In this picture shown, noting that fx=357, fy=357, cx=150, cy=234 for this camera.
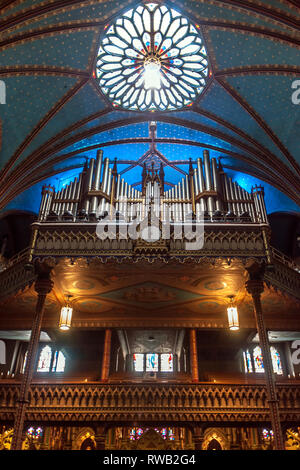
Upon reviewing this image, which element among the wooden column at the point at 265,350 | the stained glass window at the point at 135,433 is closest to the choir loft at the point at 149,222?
the wooden column at the point at 265,350

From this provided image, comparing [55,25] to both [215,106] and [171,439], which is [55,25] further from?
[171,439]

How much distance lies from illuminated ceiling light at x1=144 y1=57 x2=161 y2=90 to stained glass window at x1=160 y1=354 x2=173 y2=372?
13578 millimetres

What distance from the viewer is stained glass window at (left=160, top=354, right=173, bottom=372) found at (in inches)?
741

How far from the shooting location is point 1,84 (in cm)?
1276

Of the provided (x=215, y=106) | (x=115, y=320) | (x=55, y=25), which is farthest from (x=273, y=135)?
(x=115, y=320)

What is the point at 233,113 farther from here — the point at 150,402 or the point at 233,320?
the point at 150,402

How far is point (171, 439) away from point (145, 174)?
12788 mm

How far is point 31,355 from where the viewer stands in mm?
10320

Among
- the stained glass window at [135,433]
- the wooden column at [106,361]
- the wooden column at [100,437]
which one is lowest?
the wooden column at [100,437]

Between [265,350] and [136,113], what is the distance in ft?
38.3

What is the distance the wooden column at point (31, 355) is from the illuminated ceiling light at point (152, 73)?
8970mm

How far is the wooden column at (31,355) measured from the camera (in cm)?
930

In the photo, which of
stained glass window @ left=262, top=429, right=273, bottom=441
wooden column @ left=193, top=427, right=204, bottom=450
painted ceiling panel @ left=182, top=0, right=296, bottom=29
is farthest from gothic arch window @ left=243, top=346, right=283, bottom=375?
painted ceiling panel @ left=182, top=0, right=296, bottom=29

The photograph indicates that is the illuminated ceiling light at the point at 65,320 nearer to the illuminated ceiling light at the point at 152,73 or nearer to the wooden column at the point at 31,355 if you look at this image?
the wooden column at the point at 31,355
